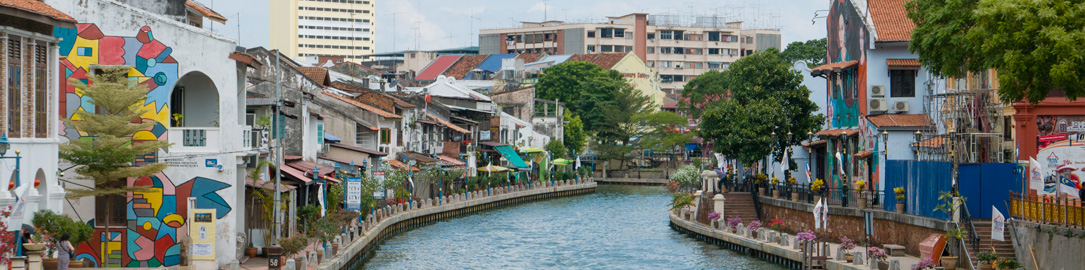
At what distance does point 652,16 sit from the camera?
145250 millimetres

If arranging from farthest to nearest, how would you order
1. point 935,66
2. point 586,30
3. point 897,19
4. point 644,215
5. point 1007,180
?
point 586,30 → point 644,215 → point 897,19 → point 1007,180 → point 935,66

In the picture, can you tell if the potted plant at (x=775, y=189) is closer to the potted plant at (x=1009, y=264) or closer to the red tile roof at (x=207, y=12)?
the potted plant at (x=1009, y=264)

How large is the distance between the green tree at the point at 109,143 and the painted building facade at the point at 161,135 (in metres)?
0.85

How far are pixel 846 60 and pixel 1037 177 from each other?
19943mm

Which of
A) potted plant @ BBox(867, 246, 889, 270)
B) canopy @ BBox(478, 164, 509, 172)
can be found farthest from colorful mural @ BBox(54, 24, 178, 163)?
canopy @ BBox(478, 164, 509, 172)

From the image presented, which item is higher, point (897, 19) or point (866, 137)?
point (897, 19)

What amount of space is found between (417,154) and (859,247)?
3332 cm

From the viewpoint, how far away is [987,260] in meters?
27.6

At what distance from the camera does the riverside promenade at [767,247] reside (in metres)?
32.6

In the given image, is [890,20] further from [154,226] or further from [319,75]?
[319,75]

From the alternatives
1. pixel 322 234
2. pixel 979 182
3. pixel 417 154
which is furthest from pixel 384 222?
pixel 979 182

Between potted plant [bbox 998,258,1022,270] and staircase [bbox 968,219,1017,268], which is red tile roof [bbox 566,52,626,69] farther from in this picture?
potted plant [bbox 998,258,1022,270]

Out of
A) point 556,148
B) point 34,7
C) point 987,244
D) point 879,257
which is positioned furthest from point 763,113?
point 556,148

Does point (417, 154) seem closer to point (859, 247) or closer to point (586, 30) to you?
point (859, 247)
